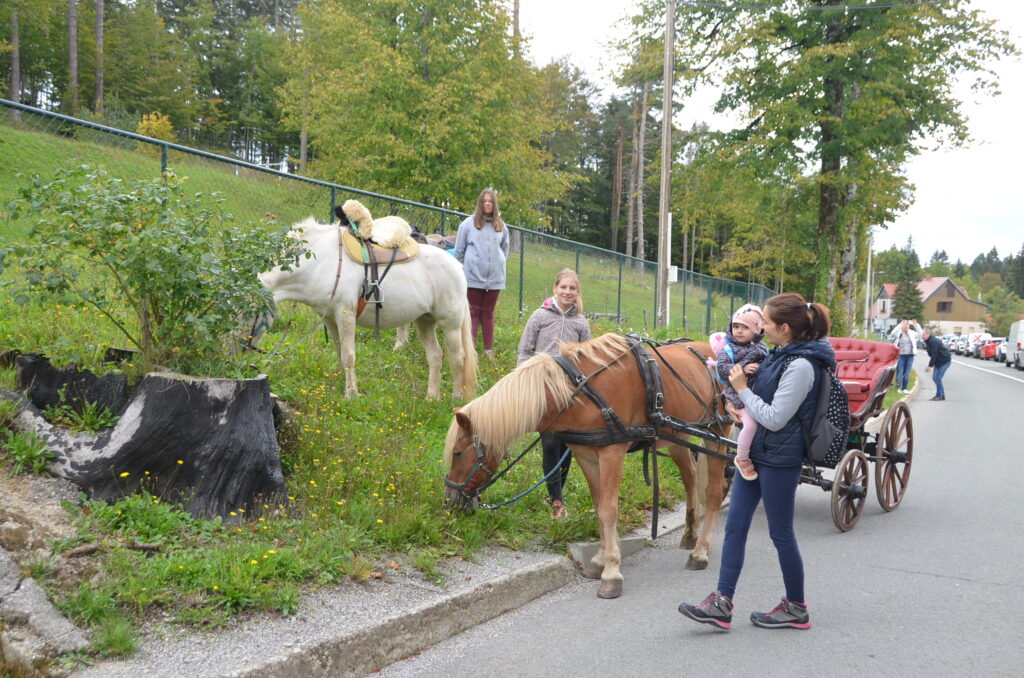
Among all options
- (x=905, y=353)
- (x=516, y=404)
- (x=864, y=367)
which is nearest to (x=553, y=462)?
(x=516, y=404)

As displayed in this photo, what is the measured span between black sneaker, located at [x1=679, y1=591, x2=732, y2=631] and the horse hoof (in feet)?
1.84

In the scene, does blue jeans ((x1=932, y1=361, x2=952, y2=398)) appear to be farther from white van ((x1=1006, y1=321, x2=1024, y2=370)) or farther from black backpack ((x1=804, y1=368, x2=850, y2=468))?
white van ((x1=1006, y1=321, x2=1024, y2=370))

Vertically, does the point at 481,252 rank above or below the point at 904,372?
above

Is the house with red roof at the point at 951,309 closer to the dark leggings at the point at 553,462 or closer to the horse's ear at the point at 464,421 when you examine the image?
the dark leggings at the point at 553,462

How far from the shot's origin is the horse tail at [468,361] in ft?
25.8

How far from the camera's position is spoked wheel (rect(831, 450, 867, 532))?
19.7ft

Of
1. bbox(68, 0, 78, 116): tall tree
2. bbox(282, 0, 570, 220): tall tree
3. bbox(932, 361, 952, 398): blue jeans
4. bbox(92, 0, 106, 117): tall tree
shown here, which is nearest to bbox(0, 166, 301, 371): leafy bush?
bbox(282, 0, 570, 220): tall tree

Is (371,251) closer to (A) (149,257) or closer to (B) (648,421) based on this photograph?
(A) (149,257)

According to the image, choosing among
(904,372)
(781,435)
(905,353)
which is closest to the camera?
(781,435)

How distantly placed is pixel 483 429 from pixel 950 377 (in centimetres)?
2922

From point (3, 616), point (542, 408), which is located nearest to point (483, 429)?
point (542, 408)

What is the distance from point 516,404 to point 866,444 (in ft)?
14.1

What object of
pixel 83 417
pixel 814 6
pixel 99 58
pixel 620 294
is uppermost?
pixel 99 58

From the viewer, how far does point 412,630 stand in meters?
3.74
